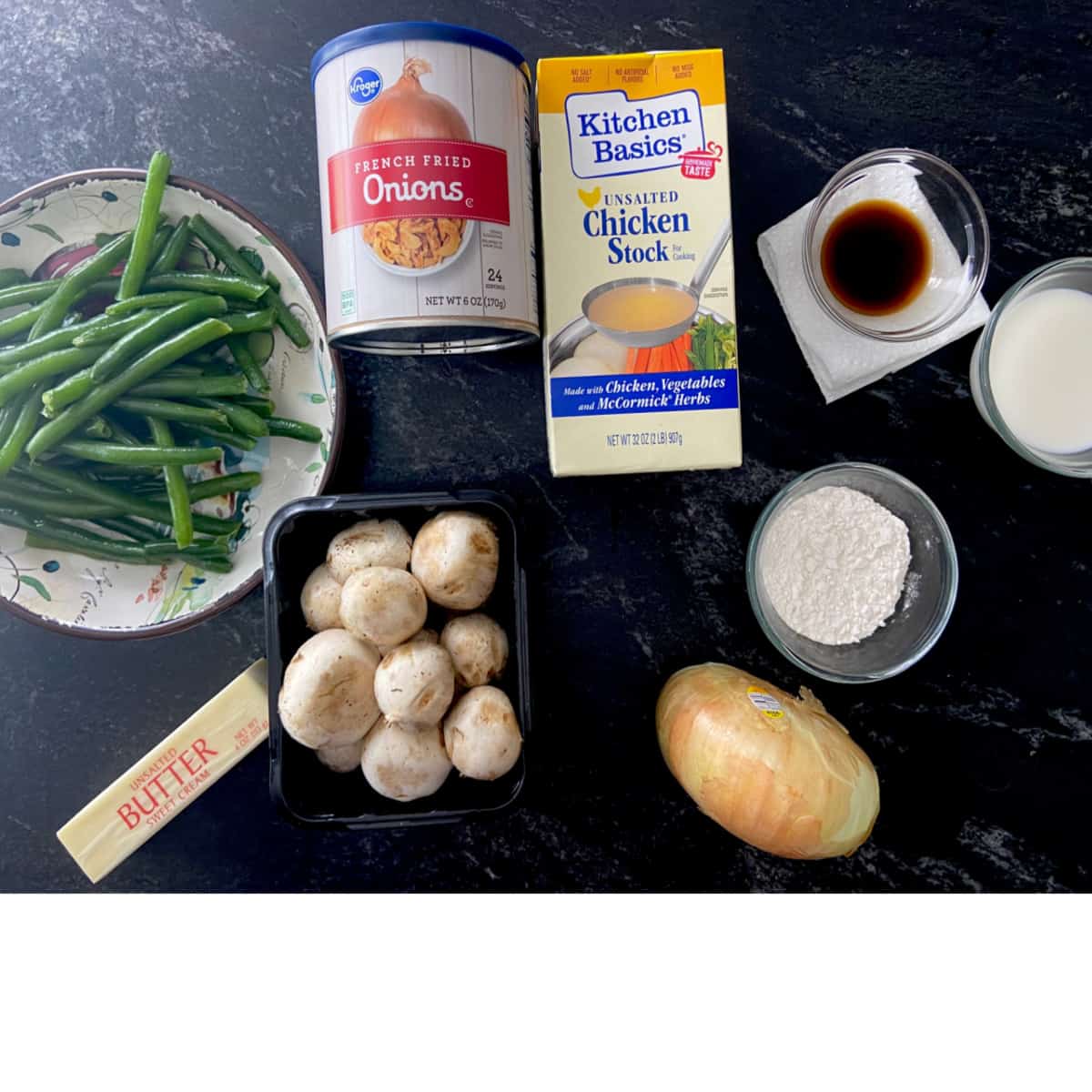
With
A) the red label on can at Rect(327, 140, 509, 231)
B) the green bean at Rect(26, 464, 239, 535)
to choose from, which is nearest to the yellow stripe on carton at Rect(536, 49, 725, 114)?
the red label on can at Rect(327, 140, 509, 231)

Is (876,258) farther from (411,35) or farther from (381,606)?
(381,606)

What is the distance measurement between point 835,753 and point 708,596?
0.24 meters

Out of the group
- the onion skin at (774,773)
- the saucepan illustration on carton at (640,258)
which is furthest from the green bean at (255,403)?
the onion skin at (774,773)

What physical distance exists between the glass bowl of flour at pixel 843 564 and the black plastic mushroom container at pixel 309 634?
296mm

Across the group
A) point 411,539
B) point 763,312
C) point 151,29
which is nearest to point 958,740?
point 763,312

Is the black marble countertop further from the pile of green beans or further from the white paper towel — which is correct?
the pile of green beans

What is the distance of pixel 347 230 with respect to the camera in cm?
77

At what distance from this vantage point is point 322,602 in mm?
821

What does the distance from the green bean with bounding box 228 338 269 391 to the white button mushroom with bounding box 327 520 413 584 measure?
21 cm

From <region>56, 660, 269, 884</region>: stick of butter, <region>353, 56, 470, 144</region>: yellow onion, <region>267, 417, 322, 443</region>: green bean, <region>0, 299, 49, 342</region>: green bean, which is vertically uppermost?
<region>353, 56, 470, 144</region>: yellow onion

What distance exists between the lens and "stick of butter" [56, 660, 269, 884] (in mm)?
947

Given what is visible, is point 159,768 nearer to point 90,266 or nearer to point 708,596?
point 90,266

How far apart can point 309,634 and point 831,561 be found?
1.94 ft

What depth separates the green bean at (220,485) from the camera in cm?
91
